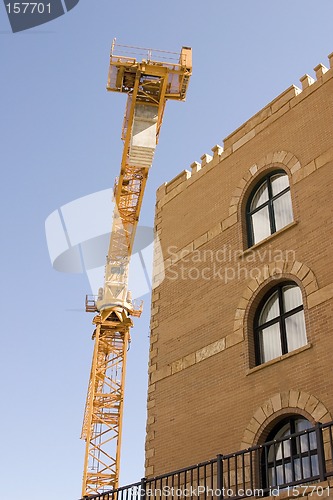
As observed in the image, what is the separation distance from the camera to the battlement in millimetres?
14469

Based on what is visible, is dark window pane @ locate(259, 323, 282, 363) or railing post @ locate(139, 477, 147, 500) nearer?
railing post @ locate(139, 477, 147, 500)

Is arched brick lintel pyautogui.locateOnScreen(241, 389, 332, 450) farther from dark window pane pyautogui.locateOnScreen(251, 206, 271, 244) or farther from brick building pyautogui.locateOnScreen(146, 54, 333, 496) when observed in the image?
dark window pane pyautogui.locateOnScreen(251, 206, 271, 244)

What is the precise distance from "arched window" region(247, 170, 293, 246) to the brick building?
0.10 feet

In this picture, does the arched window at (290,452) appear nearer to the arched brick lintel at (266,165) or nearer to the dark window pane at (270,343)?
the dark window pane at (270,343)

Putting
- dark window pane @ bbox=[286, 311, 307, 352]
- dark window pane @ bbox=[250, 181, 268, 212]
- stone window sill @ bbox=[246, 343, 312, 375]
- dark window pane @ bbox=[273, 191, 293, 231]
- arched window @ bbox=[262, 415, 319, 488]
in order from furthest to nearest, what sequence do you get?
dark window pane @ bbox=[250, 181, 268, 212] < dark window pane @ bbox=[273, 191, 293, 231] < dark window pane @ bbox=[286, 311, 307, 352] < stone window sill @ bbox=[246, 343, 312, 375] < arched window @ bbox=[262, 415, 319, 488]

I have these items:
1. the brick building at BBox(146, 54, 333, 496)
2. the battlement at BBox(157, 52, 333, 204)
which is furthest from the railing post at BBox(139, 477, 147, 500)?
the battlement at BBox(157, 52, 333, 204)

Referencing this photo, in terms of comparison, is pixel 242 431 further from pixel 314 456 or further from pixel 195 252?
pixel 195 252

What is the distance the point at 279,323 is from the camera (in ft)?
42.9

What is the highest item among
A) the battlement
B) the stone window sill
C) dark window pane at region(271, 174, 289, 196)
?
the battlement

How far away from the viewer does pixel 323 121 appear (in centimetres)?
1374

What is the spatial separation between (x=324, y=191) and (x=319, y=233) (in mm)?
920

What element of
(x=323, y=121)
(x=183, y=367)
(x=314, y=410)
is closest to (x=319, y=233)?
(x=323, y=121)

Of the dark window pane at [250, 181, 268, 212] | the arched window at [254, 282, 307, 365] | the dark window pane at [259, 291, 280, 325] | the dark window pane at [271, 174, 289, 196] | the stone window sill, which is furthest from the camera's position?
the dark window pane at [250, 181, 268, 212]

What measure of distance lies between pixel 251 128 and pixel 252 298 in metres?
4.73
